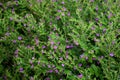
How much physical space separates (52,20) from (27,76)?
75 cm

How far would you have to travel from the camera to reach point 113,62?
203cm

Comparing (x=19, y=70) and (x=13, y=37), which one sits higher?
(x=13, y=37)

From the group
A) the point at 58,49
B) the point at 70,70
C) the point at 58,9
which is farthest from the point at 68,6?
the point at 70,70

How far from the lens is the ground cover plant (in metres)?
2.11

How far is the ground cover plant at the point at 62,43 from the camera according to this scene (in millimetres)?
2105

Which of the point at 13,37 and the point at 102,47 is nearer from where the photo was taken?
the point at 102,47

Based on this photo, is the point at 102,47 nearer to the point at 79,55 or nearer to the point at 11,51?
the point at 79,55

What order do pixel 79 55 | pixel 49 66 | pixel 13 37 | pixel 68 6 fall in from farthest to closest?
pixel 68 6
pixel 13 37
pixel 79 55
pixel 49 66

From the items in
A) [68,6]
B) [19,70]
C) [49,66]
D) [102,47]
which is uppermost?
[68,6]

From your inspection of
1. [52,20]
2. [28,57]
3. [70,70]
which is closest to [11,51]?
[28,57]

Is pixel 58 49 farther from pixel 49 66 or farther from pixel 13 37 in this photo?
pixel 13 37

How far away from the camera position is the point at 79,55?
233 centimetres

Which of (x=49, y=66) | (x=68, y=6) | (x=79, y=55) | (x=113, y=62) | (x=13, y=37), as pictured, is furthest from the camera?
(x=68, y=6)

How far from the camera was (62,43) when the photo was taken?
2.39 metres
